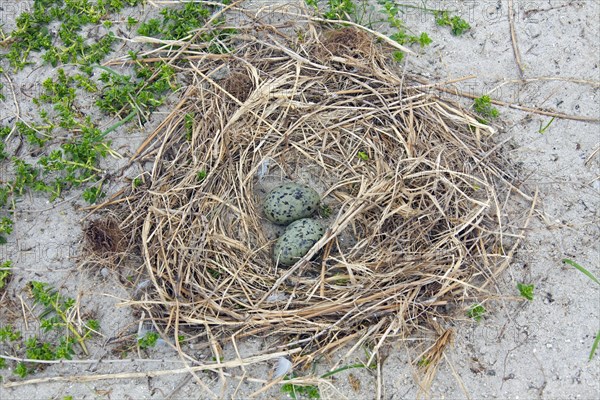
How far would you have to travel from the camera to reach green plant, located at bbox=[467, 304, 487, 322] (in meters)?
3.84

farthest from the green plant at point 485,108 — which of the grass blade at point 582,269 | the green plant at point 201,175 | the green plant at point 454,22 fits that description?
the green plant at point 201,175

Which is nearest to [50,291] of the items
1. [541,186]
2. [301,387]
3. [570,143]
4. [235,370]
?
[235,370]

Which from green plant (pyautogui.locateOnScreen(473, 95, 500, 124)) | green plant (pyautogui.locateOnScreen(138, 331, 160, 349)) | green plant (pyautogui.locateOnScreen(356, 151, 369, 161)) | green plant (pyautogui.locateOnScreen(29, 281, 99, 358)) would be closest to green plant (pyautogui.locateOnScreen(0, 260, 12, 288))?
green plant (pyautogui.locateOnScreen(29, 281, 99, 358))

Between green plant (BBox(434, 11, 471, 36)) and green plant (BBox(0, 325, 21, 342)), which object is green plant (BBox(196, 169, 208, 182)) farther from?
green plant (BBox(434, 11, 471, 36))

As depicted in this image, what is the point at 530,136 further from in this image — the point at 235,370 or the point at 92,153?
the point at 92,153

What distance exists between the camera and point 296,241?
13.4 feet

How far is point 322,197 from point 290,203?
0.33 m

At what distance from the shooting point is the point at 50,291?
13.3 feet

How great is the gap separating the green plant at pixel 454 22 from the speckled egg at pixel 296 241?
1.74 m

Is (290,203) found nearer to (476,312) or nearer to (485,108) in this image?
(476,312)

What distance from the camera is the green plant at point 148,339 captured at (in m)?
3.77

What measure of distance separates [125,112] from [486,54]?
2425 mm

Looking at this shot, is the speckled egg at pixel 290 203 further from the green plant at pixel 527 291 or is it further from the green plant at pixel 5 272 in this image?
the green plant at pixel 5 272

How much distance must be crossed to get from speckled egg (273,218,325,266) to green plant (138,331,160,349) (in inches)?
31.2
